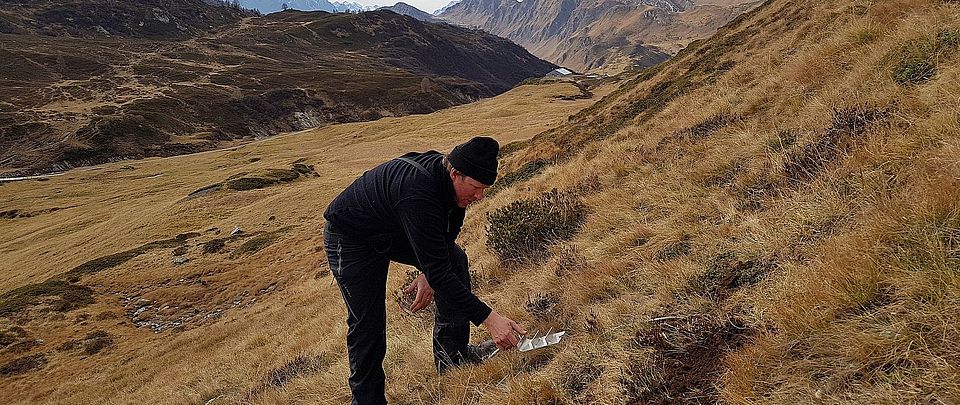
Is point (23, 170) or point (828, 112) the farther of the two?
point (23, 170)

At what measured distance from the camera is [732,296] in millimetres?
3289

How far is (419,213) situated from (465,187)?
13.5 inches

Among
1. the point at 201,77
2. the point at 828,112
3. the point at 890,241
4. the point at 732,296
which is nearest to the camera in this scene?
the point at 890,241

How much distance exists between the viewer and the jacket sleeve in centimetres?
326

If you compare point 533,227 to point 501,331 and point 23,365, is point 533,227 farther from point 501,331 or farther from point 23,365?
point 23,365

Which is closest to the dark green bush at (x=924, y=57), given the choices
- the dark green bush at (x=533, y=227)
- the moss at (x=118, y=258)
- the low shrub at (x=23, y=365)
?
the dark green bush at (x=533, y=227)

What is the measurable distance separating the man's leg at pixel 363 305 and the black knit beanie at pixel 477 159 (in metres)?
1.11

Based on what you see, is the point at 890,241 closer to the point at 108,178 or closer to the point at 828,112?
the point at 828,112

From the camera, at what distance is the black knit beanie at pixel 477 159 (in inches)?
127

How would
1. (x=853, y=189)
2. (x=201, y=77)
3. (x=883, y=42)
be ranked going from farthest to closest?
(x=201, y=77), (x=883, y=42), (x=853, y=189)

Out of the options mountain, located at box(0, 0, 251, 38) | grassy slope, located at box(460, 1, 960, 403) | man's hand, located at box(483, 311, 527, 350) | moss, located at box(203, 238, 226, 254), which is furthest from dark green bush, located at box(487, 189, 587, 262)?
mountain, located at box(0, 0, 251, 38)

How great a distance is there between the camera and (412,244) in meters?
3.33

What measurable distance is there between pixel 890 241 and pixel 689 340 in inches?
45.4

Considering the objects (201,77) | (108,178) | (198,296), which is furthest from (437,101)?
(198,296)
